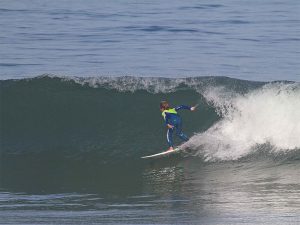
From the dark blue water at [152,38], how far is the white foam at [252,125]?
511 centimetres

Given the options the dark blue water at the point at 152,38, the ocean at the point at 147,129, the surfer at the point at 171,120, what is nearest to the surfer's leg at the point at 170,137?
the surfer at the point at 171,120

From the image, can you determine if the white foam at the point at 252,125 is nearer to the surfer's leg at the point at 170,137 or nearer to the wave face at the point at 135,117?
the wave face at the point at 135,117

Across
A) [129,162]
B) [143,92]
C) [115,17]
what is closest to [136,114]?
[143,92]

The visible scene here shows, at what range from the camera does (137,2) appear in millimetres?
47719

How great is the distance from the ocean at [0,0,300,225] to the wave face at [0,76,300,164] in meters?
0.04

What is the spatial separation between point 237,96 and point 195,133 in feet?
5.85

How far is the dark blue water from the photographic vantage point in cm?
2650

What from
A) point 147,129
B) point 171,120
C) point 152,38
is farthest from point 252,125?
point 152,38

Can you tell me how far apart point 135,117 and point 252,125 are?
2.90 m

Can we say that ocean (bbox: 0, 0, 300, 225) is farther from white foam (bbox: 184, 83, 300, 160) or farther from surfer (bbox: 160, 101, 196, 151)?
surfer (bbox: 160, 101, 196, 151)

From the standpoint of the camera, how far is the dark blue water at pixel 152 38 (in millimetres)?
26500

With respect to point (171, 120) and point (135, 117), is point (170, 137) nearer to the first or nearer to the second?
point (171, 120)

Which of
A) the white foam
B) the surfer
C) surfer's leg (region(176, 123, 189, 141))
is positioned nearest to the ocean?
the white foam

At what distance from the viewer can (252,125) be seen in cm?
1827
